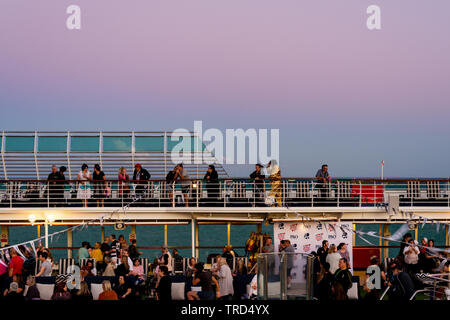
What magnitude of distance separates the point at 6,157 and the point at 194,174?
21.3 ft

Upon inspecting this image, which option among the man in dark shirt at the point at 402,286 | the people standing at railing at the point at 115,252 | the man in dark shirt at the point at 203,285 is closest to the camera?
the man in dark shirt at the point at 402,286

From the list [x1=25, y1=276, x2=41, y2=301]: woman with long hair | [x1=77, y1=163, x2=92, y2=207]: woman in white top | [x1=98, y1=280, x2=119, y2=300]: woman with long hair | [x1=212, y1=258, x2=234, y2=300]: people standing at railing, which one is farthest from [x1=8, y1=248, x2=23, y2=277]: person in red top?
[x1=212, y1=258, x2=234, y2=300]: people standing at railing

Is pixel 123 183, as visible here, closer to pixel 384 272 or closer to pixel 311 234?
pixel 311 234

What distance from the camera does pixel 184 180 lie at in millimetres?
18719

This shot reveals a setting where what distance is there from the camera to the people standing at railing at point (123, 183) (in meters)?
18.7

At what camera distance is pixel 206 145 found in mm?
21016

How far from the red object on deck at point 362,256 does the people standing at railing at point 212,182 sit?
179 inches

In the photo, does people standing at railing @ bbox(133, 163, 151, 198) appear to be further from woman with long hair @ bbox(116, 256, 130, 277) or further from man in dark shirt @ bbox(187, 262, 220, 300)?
man in dark shirt @ bbox(187, 262, 220, 300)

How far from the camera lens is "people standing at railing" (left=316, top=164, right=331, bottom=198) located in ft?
60.4

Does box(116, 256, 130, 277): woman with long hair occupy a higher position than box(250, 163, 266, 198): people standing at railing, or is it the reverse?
box(250, 163, 266, 198): people standing at railing

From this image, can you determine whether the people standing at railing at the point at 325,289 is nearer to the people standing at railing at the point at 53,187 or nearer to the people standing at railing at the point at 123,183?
the people standing at railing at the point at 123,183

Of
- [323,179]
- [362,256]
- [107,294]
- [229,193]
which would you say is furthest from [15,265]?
[362,256]

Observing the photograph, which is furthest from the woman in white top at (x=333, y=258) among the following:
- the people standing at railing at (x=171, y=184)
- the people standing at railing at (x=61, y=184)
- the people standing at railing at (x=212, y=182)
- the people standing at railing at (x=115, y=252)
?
the people standing at railing at (x=61, y=184)
